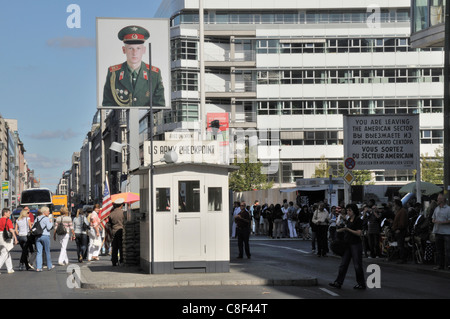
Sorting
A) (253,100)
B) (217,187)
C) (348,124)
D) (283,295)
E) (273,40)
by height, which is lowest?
(283,295)

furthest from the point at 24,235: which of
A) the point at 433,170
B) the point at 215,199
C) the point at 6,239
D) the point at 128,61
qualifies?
the point at 433,170

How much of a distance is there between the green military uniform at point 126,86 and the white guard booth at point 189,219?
19.2 metres

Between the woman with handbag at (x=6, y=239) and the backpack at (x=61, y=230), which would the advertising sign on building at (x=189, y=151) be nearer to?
the woman with handbag at (x=6, y=239)

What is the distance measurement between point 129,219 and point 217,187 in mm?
5064

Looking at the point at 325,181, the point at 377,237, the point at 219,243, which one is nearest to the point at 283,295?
the point at 219,243

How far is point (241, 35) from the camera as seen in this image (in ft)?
265

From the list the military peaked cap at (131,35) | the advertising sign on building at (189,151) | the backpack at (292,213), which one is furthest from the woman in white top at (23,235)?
the backpack at (292,213)

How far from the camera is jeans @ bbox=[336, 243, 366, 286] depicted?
1667cm

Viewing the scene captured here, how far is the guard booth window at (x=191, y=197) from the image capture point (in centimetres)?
1973

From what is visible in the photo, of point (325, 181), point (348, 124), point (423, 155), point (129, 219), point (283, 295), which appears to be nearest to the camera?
point (283, 295)

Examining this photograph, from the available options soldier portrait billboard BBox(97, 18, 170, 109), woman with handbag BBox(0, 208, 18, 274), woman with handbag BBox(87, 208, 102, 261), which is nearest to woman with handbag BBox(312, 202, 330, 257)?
woman with handbag BBox(87, 208, 102, 261)

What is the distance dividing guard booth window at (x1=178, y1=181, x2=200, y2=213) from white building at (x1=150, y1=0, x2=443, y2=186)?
193 ft

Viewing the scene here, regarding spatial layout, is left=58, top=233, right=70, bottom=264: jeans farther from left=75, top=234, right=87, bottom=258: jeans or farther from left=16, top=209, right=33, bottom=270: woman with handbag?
left=16, top=209, right=33, bottom=270: woman with handbag
